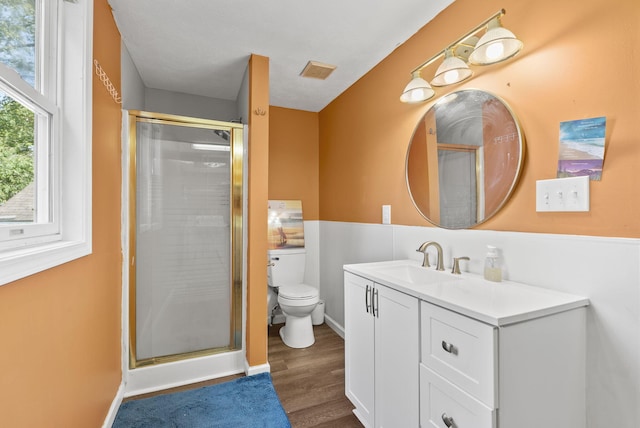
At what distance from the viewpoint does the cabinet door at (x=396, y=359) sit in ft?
3.87

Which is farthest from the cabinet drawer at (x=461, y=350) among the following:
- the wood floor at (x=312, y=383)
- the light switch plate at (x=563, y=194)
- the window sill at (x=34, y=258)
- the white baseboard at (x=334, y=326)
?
the white baseboard at (x=334, y=326)

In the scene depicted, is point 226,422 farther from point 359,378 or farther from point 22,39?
point 22,39

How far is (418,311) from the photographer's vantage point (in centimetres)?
116

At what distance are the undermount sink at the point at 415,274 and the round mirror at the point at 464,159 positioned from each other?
280mm

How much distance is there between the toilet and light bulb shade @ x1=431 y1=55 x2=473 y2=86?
188 centimetres

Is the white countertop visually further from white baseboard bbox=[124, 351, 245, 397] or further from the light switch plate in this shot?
white baseboard bbox=[124, 351, 245, 397]

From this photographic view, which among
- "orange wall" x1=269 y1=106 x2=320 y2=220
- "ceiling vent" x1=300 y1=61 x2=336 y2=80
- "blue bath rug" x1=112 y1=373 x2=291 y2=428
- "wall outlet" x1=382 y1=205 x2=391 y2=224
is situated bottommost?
Result: "blue bath rug" x1=112 y1=373 x2=291 y2=428

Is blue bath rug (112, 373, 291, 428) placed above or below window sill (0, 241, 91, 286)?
below

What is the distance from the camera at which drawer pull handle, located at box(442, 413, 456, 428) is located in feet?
3.23

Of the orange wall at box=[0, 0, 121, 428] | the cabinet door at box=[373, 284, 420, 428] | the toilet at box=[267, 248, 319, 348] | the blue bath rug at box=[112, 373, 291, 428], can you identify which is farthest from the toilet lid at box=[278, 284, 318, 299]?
the orange wall at box=[0, 0, 121, 428]

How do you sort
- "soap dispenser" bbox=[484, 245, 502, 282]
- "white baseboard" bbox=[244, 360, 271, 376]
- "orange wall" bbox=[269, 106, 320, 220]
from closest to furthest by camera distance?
1. "soap dispenser" bbox=[484, 245, 502, 282]
2. "white baseboard" bbox=[244, 360, 271, 376]
3. "orange wall" bbox=[269, 106, 320, 220]

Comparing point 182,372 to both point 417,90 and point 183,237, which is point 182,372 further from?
point 417,90

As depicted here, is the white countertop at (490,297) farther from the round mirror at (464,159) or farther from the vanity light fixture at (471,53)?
the vanity light fixture at (471,53)

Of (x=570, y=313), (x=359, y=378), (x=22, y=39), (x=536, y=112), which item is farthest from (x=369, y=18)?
(x=359, y=378)
